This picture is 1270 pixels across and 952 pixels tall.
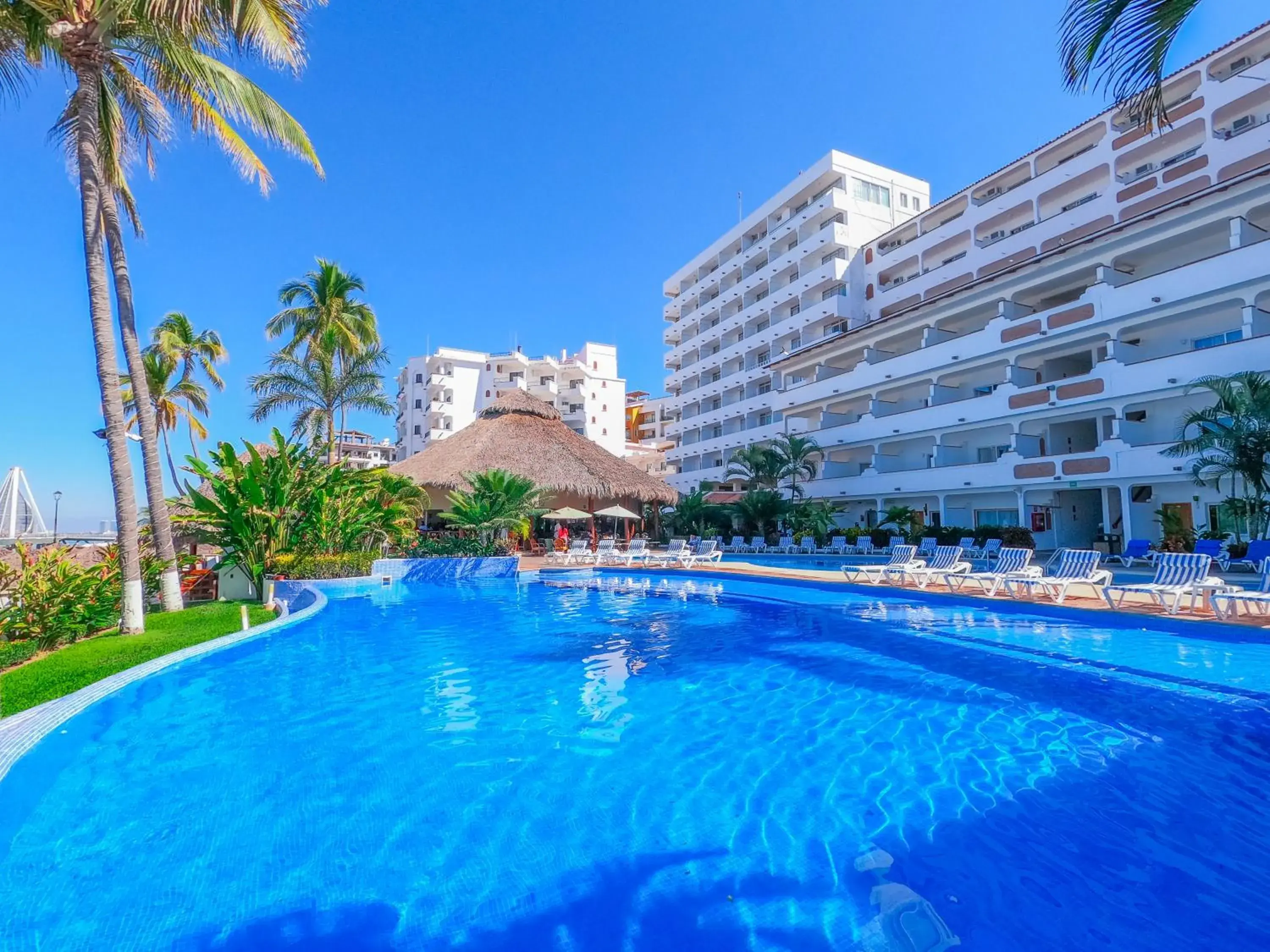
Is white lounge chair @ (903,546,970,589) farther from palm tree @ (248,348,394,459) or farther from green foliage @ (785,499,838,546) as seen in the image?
palm tree @ (248,348,394,459)

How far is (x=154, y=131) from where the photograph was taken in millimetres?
11305

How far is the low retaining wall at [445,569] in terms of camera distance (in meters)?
17.3

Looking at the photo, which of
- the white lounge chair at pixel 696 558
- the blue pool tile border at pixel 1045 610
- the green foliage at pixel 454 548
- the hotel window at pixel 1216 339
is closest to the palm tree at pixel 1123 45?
the blue pool tile border at pixel 1045 610

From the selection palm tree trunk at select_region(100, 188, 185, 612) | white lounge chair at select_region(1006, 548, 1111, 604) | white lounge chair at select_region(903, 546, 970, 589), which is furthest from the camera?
white lounge chair at select_region(903, 546, 970, 589)

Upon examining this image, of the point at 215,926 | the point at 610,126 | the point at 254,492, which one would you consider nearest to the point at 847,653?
the point at 215,926

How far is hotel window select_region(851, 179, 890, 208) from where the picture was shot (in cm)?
3816

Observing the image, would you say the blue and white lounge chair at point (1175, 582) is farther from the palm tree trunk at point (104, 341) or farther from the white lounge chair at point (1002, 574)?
the palm tree trunk at point (104, 341)

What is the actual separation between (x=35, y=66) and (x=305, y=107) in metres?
5.07

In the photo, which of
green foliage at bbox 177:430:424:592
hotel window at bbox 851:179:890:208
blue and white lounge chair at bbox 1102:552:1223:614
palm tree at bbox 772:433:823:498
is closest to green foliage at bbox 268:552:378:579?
green foliage at bbox 177:430:424:592

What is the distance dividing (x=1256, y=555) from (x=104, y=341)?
21.1 meters

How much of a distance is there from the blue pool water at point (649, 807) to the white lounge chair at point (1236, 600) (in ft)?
4.11

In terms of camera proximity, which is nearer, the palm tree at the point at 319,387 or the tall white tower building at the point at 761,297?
the palm tree at the point at 319,387

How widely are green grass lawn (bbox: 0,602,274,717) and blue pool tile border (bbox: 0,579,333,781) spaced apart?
0.25 metres

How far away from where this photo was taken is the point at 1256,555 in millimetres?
13695
